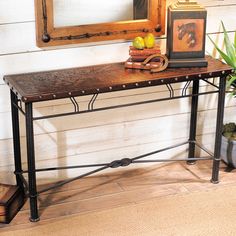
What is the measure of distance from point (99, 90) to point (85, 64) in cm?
47

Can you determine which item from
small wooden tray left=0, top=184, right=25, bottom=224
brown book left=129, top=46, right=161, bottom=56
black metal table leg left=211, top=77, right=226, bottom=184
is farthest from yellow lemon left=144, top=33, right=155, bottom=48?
small wooden tray left=0, top=184, right=25, bottom=224

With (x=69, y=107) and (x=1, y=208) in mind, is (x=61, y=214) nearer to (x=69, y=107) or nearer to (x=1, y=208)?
(x=1, y=208)

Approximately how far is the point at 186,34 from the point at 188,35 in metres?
0.01

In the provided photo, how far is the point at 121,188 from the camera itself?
316cm

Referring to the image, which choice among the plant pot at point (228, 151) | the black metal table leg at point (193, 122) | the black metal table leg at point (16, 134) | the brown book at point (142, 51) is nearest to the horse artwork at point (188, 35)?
the brown book at point (142, 51)

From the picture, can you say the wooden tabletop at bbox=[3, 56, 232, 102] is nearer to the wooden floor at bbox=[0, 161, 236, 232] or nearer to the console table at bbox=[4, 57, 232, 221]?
the console table at bbox=[4, 57, 232, 221]

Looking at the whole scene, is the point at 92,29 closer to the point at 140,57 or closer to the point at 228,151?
the point at 140,57

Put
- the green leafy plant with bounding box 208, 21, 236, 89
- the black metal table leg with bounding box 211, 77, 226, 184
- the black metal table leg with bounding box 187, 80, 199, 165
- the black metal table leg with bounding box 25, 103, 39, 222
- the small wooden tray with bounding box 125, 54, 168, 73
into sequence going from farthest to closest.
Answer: the black metal table leg with bounding box 187, 80, 199, 165 < the green leafy plant with bounding box 208, 21, 236, 89 < the black metal table leg with bounding box 211, 77, 226, 184 < the small wooden tray with bounding box 125, 54, 168, 73 < the black metal table leg with bounding box 25, 103, 39, 222

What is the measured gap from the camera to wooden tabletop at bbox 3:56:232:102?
256cm

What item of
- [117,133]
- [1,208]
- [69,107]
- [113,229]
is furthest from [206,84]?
[1,208]

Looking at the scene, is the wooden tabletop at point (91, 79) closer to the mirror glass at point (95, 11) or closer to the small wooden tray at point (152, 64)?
the small wooden tray at point (152, 64)

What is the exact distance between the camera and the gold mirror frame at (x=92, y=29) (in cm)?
281

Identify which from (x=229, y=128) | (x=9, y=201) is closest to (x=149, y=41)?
(x=229, y=128)

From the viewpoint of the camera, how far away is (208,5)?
126 inches
